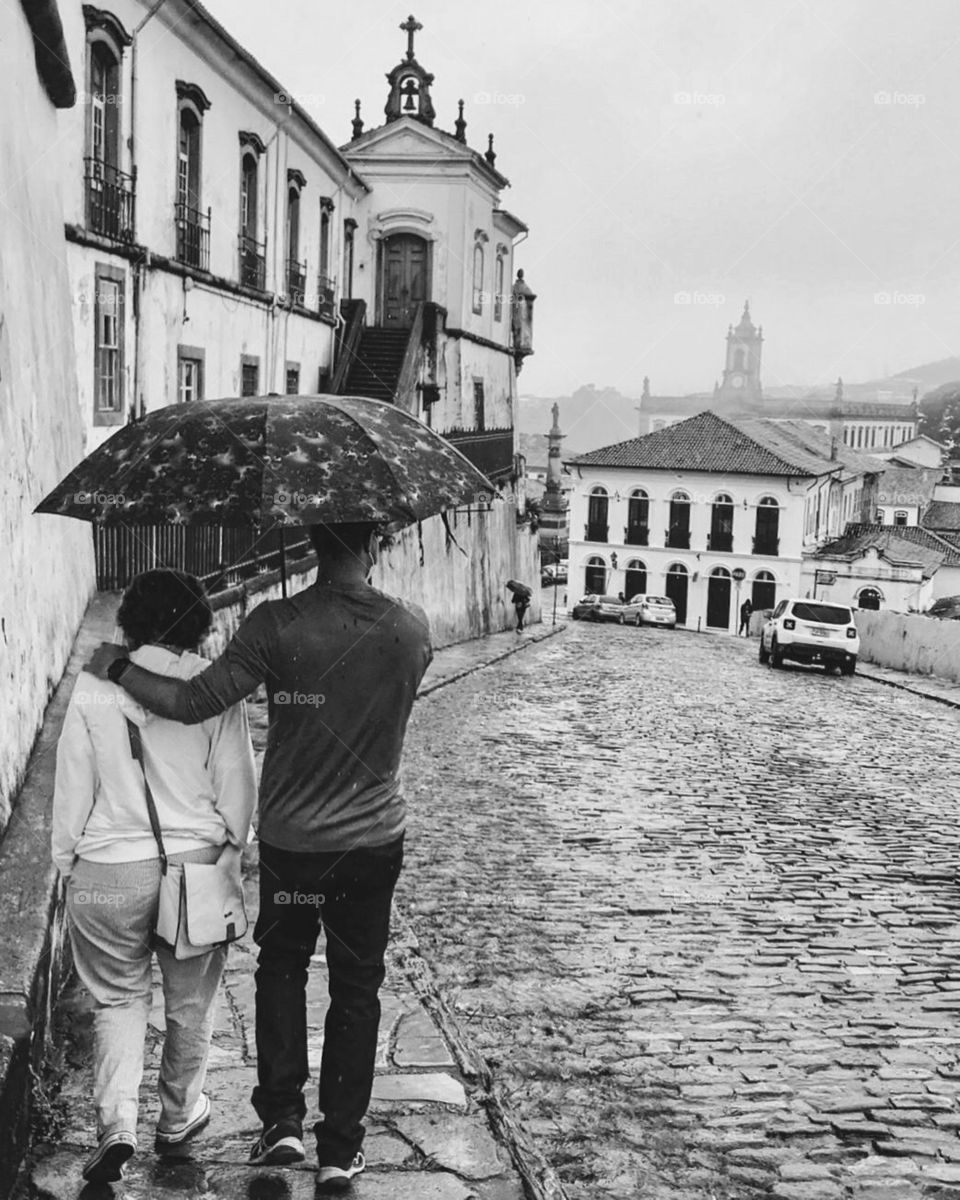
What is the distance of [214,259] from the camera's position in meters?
20.2

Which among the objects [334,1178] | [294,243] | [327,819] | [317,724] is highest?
[294,243]

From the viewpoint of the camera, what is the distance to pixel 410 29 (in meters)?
33.4

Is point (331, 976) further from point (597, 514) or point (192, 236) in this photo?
point (597, 514)

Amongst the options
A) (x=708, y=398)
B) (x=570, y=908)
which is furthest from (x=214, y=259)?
(x=708, y=398)

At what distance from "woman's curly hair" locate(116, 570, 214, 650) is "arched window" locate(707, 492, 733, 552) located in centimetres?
5530

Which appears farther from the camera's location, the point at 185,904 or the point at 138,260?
the point at 138,260

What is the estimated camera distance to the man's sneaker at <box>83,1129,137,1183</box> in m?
3.95

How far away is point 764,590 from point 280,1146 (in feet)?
183

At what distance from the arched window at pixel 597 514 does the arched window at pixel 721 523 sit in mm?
4792

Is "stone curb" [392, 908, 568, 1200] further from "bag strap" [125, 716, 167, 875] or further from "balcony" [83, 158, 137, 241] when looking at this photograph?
"balcony" [83, 158, 137, 241]

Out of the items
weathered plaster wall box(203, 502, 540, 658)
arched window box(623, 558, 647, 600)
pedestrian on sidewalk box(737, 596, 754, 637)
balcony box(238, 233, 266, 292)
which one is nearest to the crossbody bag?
weathered plaster wall box(203, 502, 540, 658)

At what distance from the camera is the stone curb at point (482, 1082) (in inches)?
172

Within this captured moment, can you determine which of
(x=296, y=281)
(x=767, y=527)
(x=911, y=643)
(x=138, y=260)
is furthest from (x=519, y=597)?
(x=767, y=527)

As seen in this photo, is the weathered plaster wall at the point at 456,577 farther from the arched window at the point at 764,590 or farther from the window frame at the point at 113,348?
the arched window at the point at 764,590
